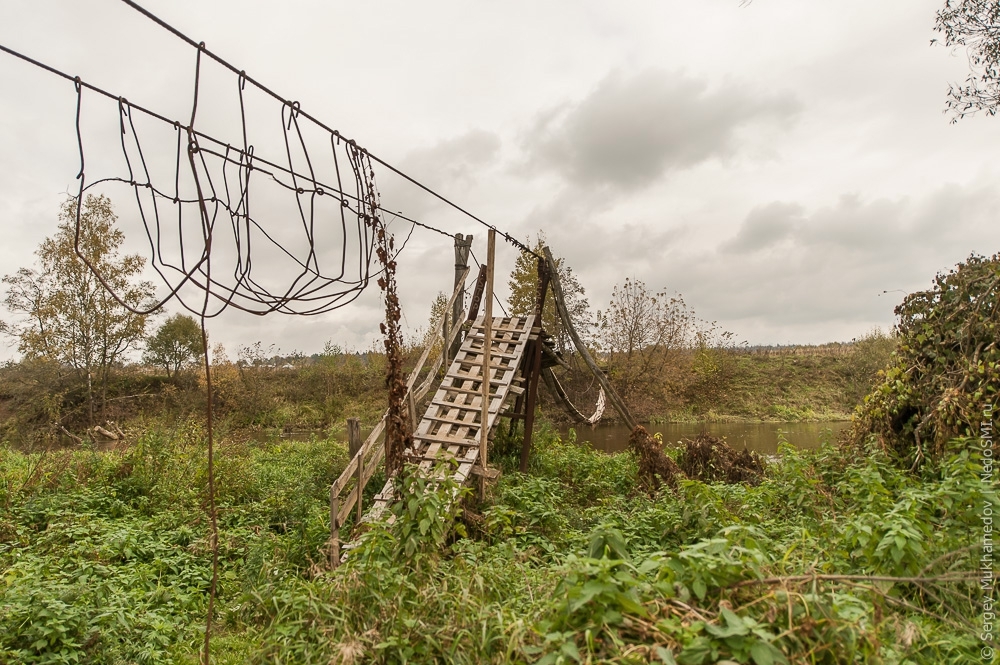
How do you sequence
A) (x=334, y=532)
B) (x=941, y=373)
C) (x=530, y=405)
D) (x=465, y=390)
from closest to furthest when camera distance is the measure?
(x=334, y=532) → (x=941, y=373) → (x=465, y=390) → (x=530, y=405)

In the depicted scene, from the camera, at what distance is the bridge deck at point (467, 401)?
6.96 meters

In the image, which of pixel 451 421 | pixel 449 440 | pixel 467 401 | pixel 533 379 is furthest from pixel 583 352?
pixel 449 440

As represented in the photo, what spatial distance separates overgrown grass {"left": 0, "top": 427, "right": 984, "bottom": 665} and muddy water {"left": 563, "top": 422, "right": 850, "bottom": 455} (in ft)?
33.5

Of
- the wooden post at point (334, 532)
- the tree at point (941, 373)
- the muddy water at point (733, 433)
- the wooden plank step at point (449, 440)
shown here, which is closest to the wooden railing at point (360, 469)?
the wooden post at point (334, 532)

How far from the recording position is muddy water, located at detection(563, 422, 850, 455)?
18.1m

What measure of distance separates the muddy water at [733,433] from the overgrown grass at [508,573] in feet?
33.5

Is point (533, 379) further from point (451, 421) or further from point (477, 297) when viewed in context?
point (451, 421)

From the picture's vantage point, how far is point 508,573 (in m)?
3.87

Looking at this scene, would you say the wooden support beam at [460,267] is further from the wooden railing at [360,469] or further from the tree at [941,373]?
the tree at [941,373]

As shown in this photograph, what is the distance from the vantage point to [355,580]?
3.42m

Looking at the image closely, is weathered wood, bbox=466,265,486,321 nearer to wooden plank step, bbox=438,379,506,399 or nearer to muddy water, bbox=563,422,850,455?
wooden plank step, bbox=438,379,506,399

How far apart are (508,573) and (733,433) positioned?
2024cm

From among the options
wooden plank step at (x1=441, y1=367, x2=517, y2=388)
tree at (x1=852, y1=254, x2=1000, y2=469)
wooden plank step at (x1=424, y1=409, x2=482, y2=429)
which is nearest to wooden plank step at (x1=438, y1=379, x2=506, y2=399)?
wooden plank step at (x1=441, y1=367, x2=517, y2=388)

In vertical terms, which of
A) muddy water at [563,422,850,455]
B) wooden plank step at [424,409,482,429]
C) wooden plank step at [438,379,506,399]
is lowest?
muddy water at [563,422,850,455]
